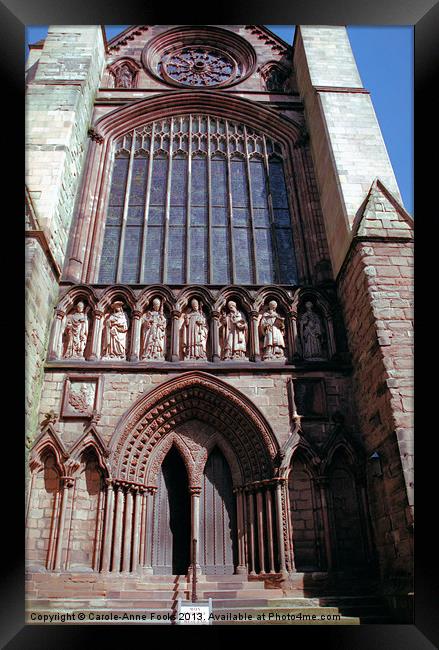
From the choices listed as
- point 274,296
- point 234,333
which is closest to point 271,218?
point 274,296

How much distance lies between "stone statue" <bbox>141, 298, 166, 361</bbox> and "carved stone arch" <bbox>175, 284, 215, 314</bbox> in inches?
14.2

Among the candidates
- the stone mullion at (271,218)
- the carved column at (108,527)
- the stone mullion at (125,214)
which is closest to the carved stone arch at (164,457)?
the carved column at (108,527)

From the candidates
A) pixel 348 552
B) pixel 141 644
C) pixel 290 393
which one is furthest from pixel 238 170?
pixel 141 644

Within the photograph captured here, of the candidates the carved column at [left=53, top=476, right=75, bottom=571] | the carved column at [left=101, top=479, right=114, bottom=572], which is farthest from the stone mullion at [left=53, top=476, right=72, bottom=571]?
the carved column at [left=101, top=479, right=114, bottom=572]

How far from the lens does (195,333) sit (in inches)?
337

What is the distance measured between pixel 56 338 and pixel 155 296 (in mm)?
1782

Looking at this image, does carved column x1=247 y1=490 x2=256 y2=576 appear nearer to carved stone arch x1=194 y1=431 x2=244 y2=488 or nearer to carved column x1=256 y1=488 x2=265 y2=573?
carved column x1=256 y1=488 x2=265 y2=573

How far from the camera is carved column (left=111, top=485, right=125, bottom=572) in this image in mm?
6930

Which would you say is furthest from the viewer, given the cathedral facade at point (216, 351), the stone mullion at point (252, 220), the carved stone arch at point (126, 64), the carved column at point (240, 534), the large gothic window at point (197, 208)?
the carved stone arch at point (126, 64)

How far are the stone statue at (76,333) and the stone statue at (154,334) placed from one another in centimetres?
98

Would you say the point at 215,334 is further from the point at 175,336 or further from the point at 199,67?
the point at 199,67

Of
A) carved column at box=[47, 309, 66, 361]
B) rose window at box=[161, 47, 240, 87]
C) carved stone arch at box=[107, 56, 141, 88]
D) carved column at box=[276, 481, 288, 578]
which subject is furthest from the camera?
rose window at box=[161, 47, 240, 87]

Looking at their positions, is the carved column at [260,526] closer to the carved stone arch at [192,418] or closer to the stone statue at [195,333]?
the carved stone arch at [192,418]

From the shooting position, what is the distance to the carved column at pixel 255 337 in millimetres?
8391
